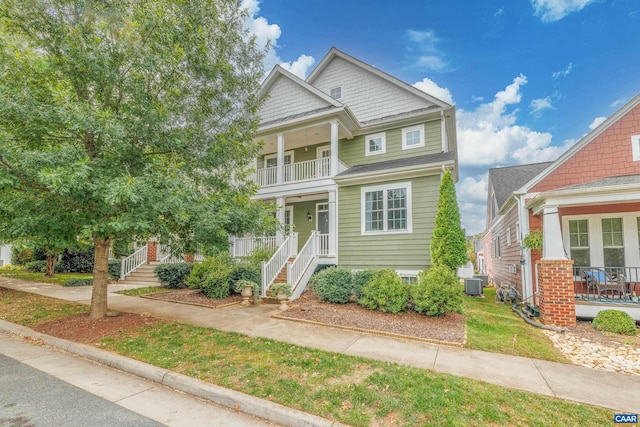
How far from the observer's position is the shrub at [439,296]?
22.3ft

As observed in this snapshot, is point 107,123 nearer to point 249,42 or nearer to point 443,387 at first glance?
point 249,42

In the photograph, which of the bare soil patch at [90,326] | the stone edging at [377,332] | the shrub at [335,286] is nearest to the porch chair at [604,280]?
the stone edging at [377,332]

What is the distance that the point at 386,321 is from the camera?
664 centimetres

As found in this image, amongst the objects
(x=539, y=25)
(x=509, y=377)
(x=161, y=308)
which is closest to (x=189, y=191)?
(x=161, y=308)

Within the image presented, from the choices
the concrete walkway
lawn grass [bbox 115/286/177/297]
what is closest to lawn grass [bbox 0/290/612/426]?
the concrete walkway

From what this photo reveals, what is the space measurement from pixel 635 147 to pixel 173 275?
1574 centimetres

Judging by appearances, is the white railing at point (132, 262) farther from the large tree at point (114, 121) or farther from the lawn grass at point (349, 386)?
the lawn grass at point (349, 386)

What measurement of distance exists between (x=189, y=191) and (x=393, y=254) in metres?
7.33

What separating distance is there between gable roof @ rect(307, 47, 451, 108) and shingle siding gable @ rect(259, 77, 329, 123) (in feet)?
5.13

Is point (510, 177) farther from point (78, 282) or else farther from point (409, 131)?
point (78, 282)

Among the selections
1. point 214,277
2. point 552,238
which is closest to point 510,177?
point 552,238

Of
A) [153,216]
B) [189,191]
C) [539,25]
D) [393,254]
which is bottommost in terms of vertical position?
[393,254]

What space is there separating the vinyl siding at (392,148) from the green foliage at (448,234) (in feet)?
8.73

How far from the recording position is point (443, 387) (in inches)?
140
